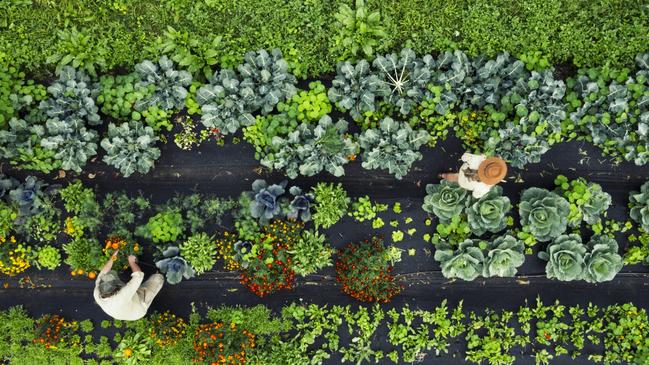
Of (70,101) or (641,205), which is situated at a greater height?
(70,101)

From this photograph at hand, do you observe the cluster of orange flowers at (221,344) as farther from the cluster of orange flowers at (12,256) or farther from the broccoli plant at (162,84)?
the broccoli plant at (162,84)

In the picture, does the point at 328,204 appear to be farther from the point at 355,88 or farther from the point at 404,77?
the point at 404,77

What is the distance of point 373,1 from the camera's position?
12.1 metres

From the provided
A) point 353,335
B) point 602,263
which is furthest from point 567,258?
point 353,335

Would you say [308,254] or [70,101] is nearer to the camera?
[70,101]

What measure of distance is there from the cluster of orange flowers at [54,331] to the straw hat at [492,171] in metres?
9.67

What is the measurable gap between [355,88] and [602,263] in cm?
665

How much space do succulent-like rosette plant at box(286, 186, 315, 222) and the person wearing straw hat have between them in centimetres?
309

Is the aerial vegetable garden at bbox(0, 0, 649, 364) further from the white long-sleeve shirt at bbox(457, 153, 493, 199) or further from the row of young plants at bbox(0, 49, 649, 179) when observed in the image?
the white long-sleeve shirt at bbox(457, 153, 493, 199)

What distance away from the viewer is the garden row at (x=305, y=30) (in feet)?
39.4

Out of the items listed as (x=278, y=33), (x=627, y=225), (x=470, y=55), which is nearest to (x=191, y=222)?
(x=278, y=33)

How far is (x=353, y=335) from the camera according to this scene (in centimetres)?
1243

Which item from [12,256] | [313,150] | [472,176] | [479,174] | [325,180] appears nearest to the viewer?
[479,174]

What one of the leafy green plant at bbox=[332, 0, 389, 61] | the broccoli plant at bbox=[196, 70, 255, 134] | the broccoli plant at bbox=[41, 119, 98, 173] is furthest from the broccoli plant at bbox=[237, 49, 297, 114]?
the broccoli plant at bbox=[41, 119, 98, 173]
